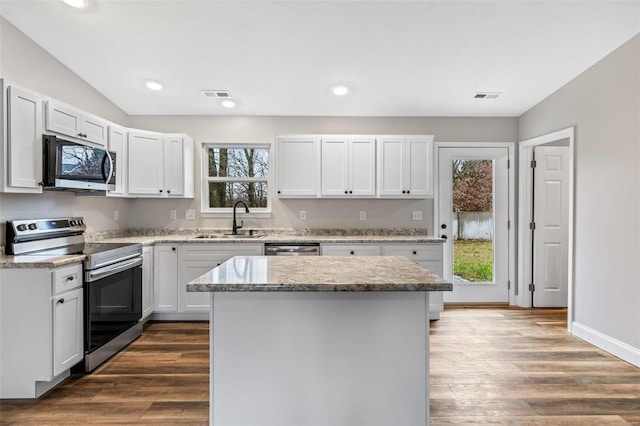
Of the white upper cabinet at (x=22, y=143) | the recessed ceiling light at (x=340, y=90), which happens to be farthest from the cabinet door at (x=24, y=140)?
the recessed ceiling light at (x=340, y=90)

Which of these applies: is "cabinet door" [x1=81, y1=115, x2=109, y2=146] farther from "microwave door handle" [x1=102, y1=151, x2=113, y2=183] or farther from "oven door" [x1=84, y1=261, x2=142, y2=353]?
"oven door" [x1=84, y1=261, x2=142, y2=353]

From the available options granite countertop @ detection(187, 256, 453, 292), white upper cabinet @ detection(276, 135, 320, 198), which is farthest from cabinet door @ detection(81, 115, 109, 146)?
granite countertop @ detection(187, 256, 453, 292)

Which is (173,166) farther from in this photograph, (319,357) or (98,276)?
(319,357)

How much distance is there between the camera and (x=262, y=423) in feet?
5.49

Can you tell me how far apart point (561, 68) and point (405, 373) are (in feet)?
10.8

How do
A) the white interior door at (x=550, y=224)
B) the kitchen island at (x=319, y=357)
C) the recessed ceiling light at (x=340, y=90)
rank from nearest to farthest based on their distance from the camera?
the kitchen island at (x=319, y=357) → the recessed ceiling light at (x=340, y=90) → the white interior door at (x=550, y=224)

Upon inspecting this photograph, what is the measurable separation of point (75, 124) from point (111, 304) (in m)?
1.57

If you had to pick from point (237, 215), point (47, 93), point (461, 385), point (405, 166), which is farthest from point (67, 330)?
point (405, 166)

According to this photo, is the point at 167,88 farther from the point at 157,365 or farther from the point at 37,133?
the point at 157,365

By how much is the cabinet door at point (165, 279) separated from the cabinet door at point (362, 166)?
6.93 feet

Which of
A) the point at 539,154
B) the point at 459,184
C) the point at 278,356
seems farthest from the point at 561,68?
the point at 278,356

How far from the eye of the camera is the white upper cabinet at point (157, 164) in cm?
382

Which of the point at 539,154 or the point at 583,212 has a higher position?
the point at 539,154

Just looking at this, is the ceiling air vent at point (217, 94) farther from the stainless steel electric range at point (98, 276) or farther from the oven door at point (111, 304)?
the oven door at point (111, 304)
